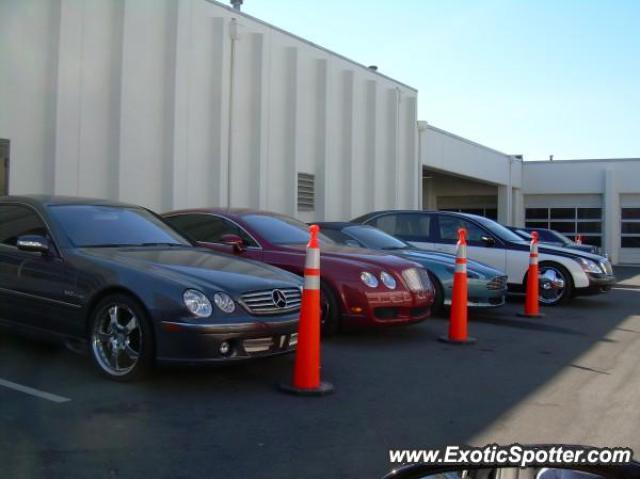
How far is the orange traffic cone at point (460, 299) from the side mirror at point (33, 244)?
414 cm

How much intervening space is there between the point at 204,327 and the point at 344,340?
2799 millimetres

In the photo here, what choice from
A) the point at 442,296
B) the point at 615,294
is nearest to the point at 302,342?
the point at 442,296

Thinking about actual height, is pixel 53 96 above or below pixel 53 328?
above

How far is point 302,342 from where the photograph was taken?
518 cm

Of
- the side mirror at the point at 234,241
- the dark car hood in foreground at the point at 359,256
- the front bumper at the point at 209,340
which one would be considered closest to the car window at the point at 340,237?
the dark car hood in foreground at the point at 359,256

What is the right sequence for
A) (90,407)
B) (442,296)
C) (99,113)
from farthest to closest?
1. (99,113)
2. (442,296)
3. (90,407)

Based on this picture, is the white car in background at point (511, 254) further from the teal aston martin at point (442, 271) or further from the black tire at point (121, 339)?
the black tire at point (121, 339)

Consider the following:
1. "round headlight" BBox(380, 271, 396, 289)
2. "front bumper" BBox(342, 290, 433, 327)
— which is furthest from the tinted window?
"round headlight" BBox(380, 271, 396, 289)

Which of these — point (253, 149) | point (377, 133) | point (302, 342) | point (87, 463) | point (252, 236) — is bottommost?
point (87, 463)

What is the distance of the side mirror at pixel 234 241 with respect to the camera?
735 cm

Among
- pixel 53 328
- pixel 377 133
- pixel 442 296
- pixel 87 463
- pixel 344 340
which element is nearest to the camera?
pixel 87 463

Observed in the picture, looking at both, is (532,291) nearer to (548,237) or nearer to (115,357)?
(115,357)

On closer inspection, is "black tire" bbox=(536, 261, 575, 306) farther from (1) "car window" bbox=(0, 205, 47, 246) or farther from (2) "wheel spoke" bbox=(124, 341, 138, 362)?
(1) "car window" bbox=(0, 205, 47, 246)

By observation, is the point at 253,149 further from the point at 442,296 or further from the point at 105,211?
the point at 105,211
